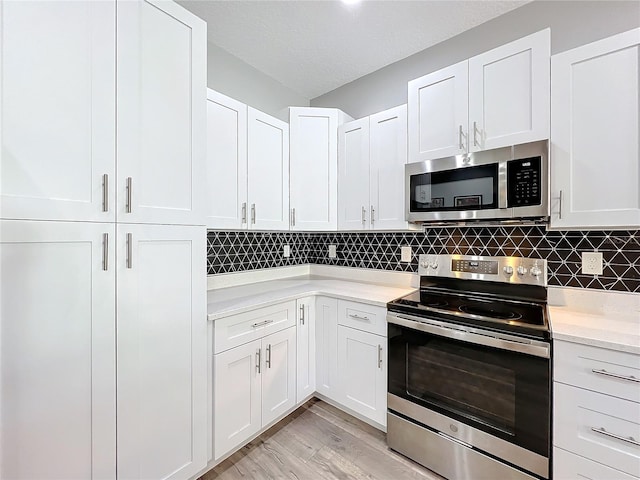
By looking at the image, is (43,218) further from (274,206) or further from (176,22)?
(274,206)

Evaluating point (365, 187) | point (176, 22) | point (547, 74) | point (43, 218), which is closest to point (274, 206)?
point (365, 187)

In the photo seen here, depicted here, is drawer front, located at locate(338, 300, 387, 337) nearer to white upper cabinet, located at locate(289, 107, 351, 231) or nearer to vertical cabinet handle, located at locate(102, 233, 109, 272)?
white upper cabinet, located at locate(289, 107, 351, 231)

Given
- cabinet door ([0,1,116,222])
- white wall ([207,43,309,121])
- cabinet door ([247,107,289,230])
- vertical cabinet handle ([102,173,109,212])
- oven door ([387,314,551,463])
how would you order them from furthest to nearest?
white wall ([207,43,309,121])
cabinet door ([247,107,289,230])
oven door ([387,314,551,463])
vertical cabinet handle ([102,173,109,212])
cabinet door ([0,1,116,222])

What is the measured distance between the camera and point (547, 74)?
1.50 m

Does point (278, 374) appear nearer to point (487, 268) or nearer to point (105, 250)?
point (105, 250)

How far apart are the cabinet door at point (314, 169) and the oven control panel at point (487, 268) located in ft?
2.82

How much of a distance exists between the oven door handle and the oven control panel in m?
0.63

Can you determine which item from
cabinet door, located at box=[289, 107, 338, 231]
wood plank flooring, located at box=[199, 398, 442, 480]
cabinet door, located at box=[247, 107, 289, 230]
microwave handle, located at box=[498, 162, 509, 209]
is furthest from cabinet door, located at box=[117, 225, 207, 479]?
microwave handle, located at box=[498, 162, 509, 209]

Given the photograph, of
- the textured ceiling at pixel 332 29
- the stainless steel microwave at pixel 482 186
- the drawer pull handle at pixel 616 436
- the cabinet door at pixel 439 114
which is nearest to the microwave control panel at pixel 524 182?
the stainless steel microwave at pixel 482 186

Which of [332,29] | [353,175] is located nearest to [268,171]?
[353,175]

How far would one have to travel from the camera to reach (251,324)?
1.77 meters

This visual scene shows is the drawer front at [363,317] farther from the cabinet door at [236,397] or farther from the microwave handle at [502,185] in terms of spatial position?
the microwave handle at [502,185]

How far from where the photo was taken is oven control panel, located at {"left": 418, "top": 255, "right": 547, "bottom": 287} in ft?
5.88

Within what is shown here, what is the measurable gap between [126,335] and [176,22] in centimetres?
142
